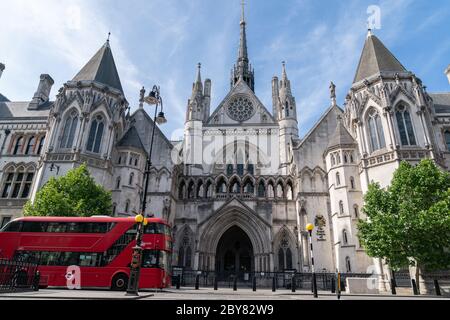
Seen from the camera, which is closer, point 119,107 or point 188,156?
point 119,107

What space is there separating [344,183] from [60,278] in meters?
23.5

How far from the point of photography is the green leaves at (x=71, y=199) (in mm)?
20641

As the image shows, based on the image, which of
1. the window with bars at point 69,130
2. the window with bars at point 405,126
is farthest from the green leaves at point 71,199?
the window with bars at point 405,126

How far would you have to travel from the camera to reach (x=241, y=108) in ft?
138

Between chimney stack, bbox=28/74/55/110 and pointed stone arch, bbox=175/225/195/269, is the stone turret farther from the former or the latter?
chimney stack, bbox=28/74/55/110

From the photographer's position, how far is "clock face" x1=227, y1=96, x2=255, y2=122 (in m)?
41.1

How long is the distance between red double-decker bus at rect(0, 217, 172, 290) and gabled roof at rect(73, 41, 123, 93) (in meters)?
18.1

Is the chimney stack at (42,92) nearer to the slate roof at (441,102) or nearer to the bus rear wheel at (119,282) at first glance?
the bus rear wheel at (119,282)

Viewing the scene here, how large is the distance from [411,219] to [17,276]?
22310mm
